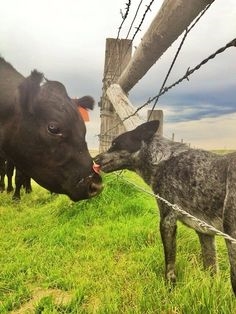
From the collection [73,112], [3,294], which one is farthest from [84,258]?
[73,112]

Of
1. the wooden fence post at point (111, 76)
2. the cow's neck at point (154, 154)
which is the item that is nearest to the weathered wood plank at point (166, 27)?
the cow's neck at point (154, 154)

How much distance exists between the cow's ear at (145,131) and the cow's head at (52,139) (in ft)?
5.48

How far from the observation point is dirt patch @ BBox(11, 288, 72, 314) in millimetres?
4758

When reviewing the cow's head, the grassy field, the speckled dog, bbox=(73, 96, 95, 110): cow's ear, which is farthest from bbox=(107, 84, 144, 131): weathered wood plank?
the cow's head

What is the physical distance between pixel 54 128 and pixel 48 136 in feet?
0.29

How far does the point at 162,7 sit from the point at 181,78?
56cm

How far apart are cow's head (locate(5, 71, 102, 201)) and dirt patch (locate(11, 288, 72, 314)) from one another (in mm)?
1246

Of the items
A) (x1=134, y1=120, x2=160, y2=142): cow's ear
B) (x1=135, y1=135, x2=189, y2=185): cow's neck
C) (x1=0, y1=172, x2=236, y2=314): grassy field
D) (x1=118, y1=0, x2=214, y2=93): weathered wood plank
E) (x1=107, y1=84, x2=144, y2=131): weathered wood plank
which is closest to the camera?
(x1=118, y1=0, x2=214, y2=93): weathered wood plank

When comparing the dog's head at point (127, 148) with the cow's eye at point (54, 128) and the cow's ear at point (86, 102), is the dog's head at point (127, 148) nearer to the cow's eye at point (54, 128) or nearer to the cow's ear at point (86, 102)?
the cow's ear at point (86, 102)

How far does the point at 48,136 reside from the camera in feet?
13.4

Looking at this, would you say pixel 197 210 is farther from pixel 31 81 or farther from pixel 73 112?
pixel 31 81

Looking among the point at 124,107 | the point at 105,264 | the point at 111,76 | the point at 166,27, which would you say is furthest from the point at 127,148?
the point at 111,76

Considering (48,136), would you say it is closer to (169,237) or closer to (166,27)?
(166,27)

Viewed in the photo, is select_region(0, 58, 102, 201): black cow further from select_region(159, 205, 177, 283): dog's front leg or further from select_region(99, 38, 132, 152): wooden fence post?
select_region(99, 38, 132, 152): wooden fence post
